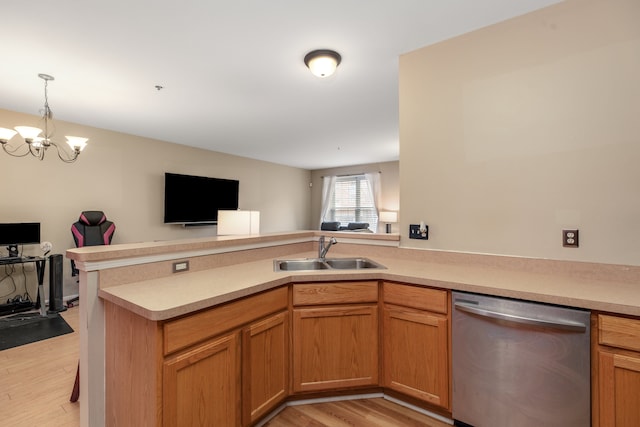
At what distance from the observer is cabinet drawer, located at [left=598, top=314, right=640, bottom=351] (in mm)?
1189

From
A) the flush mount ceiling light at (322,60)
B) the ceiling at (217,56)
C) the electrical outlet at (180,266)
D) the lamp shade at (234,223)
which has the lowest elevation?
the electrical outlet at (180,266)

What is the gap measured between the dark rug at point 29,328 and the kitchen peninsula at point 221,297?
7.47 feet

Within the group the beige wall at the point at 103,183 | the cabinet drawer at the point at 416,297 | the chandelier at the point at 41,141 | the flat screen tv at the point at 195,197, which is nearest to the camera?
the cabinet drawer at the point at 416,297

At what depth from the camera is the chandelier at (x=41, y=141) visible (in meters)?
2.60

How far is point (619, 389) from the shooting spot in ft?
4.03

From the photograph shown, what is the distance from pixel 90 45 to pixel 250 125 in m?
2.16

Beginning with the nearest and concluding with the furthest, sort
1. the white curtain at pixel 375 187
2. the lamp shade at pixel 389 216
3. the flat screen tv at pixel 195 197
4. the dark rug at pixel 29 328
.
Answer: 1. the dark rug at pixel 29 328
2. the flat screen tv at pixel 195 197
3. the lamp shade at pixel 389 216
4. the white curtain at pixel 375 187

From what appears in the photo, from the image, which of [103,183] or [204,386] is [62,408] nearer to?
[204,386]

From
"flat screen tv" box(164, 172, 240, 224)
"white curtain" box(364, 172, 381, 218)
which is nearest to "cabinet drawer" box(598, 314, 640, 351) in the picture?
"flat screen tv" box(164, 172, 240, 224)

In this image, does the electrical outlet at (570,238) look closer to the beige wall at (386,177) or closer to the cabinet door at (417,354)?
the cabinet door at (417,354)

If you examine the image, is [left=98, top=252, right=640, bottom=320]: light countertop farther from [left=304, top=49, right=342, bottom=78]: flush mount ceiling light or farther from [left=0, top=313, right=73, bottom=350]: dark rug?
[left=0, top=313, right=73, bottom=350]: dark rug

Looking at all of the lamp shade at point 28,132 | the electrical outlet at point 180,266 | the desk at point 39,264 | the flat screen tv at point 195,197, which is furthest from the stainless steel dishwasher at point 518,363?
the flat screen tv at point 195,197

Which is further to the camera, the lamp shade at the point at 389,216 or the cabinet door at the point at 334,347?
the lamp shade at the point at 389,216

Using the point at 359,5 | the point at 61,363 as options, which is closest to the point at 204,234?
the point at 61,363
